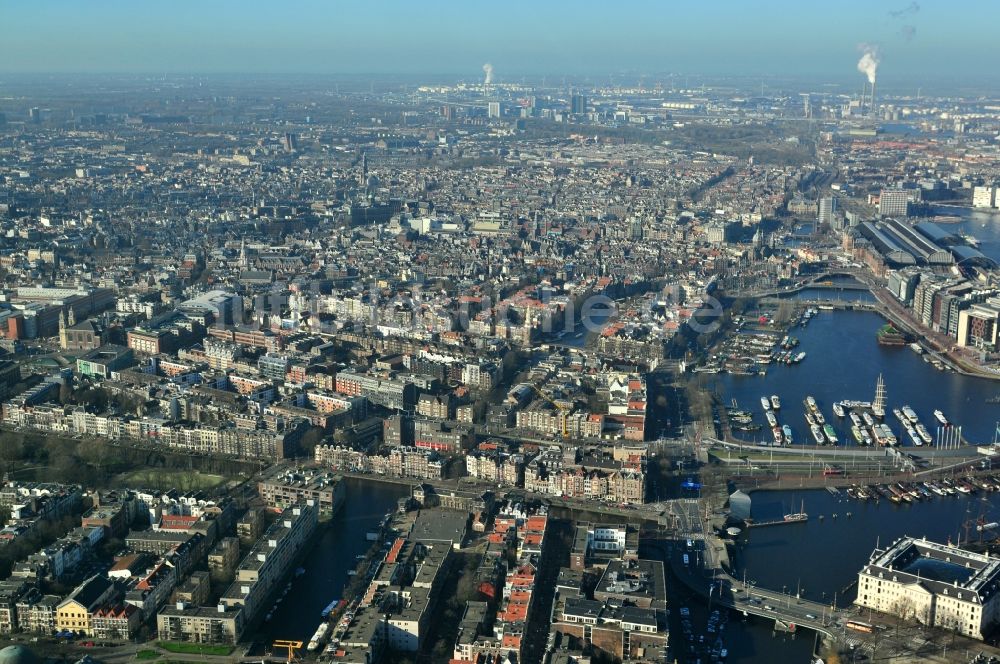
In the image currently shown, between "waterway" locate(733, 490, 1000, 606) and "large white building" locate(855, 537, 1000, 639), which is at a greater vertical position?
"large white building" locate(855, 537, 1000, 639)

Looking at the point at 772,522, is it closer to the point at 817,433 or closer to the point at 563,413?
the point at 817,433

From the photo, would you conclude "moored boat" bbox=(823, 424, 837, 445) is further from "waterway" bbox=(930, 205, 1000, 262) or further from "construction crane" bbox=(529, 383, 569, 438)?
"waterway" bbox=(930, 205, 1000, 262)

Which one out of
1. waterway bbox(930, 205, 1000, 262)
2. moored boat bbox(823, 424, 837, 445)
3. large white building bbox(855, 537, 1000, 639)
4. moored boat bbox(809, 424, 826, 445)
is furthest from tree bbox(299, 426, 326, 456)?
waterway bbox(930, 205, 1000, 262)

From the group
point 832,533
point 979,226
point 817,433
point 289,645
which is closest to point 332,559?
point 289,645

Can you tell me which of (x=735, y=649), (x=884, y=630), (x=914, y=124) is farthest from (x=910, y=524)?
(x=914, y=124)

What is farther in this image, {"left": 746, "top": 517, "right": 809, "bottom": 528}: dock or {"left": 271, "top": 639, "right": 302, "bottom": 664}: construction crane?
{"left": 746, "top": 517, "right": 809, "bottom": 528}: dock

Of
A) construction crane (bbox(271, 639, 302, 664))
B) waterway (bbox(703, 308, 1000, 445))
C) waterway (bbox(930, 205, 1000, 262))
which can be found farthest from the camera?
waterway (bbox(930, 205, 1000, 262))

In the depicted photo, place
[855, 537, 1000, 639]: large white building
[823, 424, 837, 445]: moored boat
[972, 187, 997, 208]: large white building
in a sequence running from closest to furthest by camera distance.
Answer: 1. [855, 537, 1000, 639]: large white building
2. [823, 424, 837, 445]: moored boat
3. [972, 187, 997, 208]: large white building
